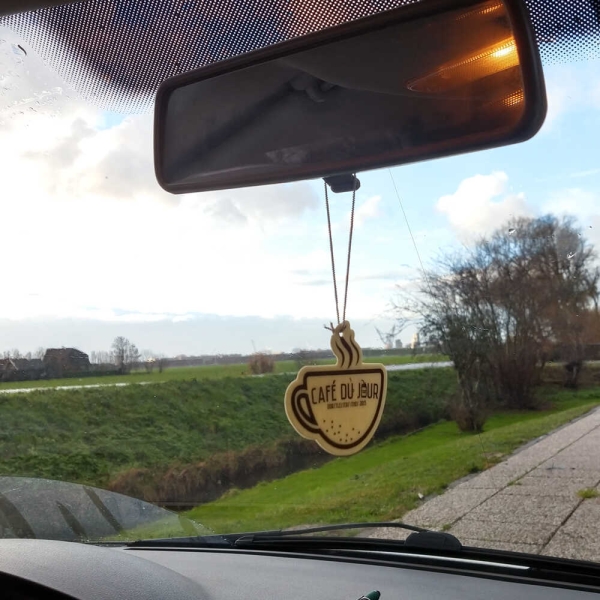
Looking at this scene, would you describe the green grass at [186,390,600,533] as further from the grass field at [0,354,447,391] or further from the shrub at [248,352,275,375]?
the shrub at [248,352,275,375]

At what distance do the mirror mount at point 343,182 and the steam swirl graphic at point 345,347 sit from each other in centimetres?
64

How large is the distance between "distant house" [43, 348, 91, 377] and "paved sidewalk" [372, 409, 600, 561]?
296 centimetres

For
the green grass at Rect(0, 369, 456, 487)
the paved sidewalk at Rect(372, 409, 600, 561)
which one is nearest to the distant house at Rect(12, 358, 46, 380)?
the green grass at Rect(0, 369, 456, 487)

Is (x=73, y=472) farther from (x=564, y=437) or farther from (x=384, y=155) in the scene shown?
(x=384, y=155)

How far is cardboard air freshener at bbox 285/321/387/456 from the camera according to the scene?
324cm

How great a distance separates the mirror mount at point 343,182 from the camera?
282cm

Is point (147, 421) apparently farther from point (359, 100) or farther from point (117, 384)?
point (359, 100)

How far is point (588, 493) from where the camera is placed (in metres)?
4.58

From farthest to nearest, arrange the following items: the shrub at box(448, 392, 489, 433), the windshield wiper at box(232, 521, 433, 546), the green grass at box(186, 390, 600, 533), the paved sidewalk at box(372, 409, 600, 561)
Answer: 1. the shrub at box(448, 392, 489, 433)
2. the green grass at box(186, 390, 600, 533)
3. the paved sidewalk at box(372, 409, 600, 561)
4. the windshield wiper at box(232, 521, 433, 546)

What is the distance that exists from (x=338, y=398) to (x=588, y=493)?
85.8 inches

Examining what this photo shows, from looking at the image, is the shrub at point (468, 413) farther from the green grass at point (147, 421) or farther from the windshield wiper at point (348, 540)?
the windshield wiper at point (348, 540)

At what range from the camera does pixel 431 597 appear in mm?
2812

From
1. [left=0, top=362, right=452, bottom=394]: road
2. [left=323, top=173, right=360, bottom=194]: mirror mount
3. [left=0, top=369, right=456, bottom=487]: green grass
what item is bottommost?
[left=0, top=369, right=456, bottom=487]: green grass

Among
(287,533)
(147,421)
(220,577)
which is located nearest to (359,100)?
(220,577)
